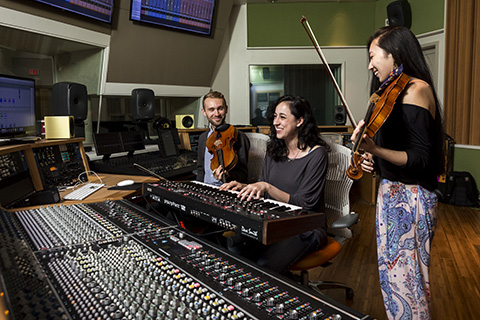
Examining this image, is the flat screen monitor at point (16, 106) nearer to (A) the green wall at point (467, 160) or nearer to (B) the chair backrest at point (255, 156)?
(B) the chair backrest at point (255, 156)

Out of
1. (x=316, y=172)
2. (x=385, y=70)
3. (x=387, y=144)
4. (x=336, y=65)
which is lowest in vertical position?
(x=316, y=172)

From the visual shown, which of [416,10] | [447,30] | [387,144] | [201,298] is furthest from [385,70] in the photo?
[416,10]

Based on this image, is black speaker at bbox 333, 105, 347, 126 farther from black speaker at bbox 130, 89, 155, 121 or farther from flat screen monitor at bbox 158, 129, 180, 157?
black speaker at bbox 130, 89, 155, 121

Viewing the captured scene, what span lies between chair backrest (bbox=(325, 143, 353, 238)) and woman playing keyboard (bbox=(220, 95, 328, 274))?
0.12 metres

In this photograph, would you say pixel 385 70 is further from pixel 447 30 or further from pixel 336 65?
pixel 336 65

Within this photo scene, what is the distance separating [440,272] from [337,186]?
4.39 feet

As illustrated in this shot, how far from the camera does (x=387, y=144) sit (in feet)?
5.04

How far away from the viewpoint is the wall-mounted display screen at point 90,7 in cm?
311

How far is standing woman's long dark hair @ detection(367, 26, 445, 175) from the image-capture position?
1465mm

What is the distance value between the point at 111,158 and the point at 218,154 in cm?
120

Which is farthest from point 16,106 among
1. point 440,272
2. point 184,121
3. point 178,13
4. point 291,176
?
point 440,272

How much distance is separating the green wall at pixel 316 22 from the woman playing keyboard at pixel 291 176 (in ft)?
14.8

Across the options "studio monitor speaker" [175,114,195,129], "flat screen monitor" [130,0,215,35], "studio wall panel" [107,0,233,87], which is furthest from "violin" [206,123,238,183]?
"flat screen monitor" [130,0,215,35]

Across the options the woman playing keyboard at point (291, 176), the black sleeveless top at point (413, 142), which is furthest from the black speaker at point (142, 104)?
the black sleeveless top at point (413, 142)
